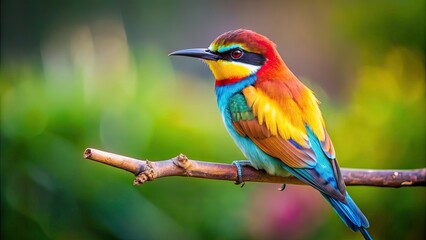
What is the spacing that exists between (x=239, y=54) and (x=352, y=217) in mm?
660

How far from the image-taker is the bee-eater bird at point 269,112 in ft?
7.61

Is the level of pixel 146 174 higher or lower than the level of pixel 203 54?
lower

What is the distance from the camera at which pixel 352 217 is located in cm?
216

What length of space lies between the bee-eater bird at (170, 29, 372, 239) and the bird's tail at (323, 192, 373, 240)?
2cm

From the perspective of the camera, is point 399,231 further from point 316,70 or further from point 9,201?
point 316,70

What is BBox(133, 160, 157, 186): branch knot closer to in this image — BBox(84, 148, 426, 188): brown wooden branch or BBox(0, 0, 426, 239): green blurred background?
BBox(84, 148, 426, 188): brown wooden branch

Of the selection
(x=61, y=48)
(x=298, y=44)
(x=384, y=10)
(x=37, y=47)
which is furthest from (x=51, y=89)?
(x=298, y=44)

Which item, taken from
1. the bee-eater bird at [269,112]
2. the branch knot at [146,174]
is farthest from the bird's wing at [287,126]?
the branch knot at [146,174]

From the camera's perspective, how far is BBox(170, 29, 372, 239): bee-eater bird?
2.32m

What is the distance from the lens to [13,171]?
2811 mm

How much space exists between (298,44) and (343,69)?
1.85ft

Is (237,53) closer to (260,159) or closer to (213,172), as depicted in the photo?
(260,159)

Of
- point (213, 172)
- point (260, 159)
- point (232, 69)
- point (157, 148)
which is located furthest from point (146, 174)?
point (157, 148)

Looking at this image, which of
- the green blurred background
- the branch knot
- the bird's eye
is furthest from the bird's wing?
the branch knot
